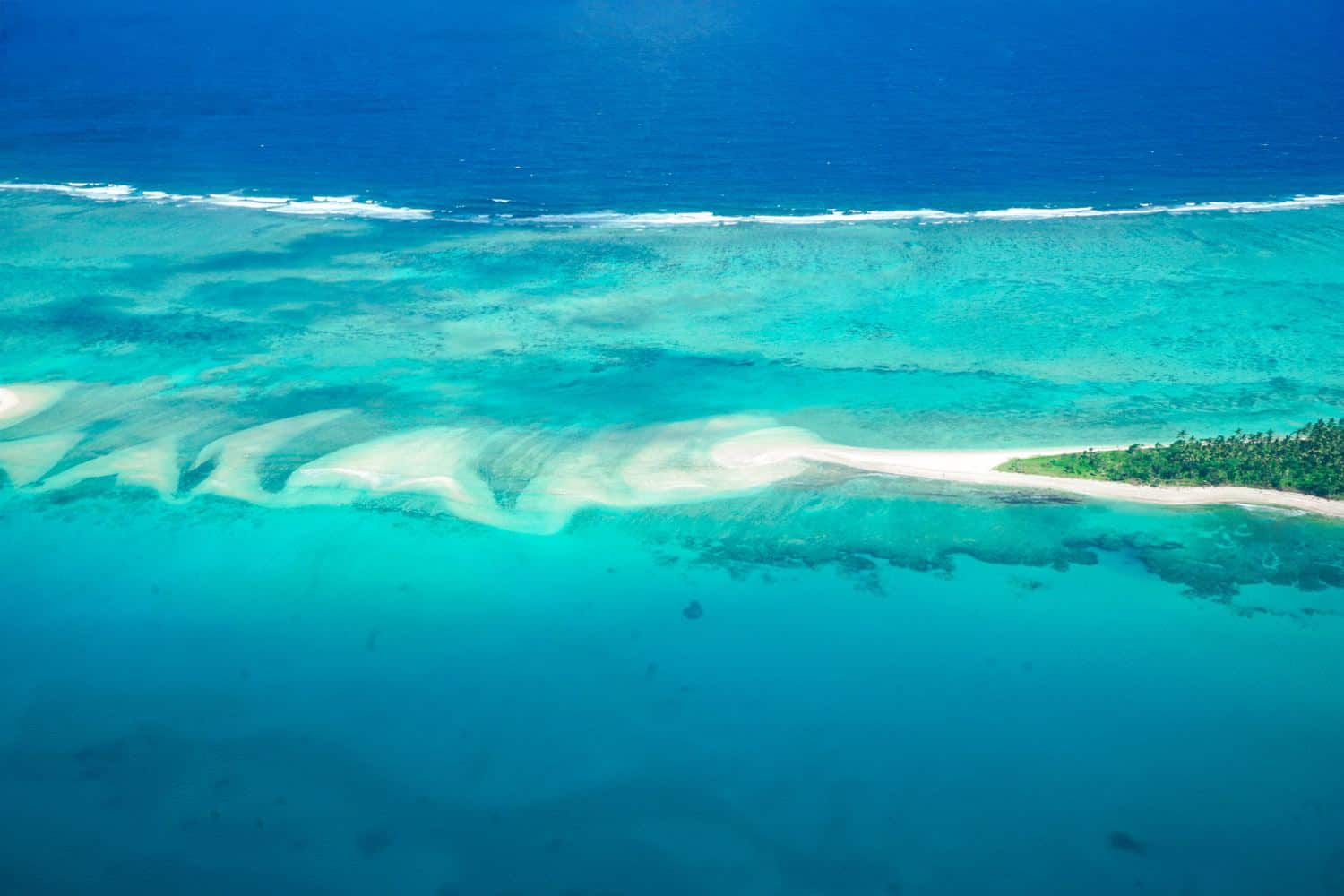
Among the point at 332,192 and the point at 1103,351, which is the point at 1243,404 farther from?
the point at 332,192

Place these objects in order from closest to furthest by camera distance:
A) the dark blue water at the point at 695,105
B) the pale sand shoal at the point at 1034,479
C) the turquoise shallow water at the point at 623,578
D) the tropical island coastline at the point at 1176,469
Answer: the turquoise shallow water at the point at 623,578 < the pale sand shoal at the point at 1034,479 < the tropical island coastline at the point at 1176,469 < the dark blue water at the point at 695,105

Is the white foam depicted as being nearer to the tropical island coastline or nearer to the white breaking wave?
the white breaking wave

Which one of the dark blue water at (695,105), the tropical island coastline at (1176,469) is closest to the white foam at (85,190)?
the dark blue water at (695,105)

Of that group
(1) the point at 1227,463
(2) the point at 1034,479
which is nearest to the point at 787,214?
(2) the point at 1034,479

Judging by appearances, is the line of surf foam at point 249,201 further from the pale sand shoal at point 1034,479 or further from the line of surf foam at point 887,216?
the pale sand shoal at point 1034,479

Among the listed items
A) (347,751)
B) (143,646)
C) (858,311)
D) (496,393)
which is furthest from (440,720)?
(858,311)

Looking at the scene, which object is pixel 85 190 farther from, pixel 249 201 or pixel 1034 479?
pixel 1034 479
